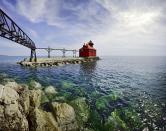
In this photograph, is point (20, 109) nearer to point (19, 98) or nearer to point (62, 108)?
point (19, 98)

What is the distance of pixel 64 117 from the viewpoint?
39.1ft

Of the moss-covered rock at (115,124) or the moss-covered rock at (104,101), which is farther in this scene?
the moss-covered rock at (104,101)

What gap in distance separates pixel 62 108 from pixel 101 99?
22.4ft

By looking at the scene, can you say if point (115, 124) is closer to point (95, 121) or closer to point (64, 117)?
point (95, 121)

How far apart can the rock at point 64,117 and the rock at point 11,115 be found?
203 cm

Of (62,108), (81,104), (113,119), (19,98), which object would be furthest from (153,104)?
(19,98)

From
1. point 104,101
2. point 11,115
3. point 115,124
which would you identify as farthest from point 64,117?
point 104,101

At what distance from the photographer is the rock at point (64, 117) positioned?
11.8m

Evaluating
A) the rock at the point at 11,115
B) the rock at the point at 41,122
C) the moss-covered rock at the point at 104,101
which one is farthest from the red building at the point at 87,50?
the rock at the point at 11,115

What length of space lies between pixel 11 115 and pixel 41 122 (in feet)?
5.88

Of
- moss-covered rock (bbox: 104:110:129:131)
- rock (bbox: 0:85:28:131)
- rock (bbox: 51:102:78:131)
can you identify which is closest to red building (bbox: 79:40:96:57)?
moss-covered rock (bbox: 104:110:129:131)

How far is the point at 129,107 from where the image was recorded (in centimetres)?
1648

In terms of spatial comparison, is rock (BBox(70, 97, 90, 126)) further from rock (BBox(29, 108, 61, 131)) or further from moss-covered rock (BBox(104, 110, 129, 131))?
rock (BBox(29, 108, 61, 131))

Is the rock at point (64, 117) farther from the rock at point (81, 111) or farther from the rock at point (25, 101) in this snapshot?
the rock at point (25, 101)
